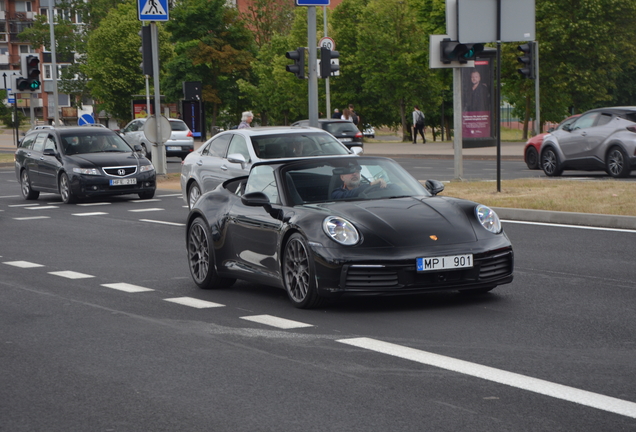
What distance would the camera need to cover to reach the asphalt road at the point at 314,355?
527 centimetres

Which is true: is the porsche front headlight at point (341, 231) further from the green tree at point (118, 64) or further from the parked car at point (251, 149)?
the green tree at point (118, 64)

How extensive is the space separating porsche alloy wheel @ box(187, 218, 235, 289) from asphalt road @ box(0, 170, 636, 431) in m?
0.15

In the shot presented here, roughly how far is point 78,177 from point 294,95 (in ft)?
164

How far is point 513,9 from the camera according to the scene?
17547 millimetres

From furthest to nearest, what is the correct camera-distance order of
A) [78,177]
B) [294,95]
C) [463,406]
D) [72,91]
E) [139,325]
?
[72,91] < [294,95] < [78,177] < [139,325] < [463,406]

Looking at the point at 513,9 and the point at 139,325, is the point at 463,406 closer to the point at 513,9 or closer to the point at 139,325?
the point at 139,325

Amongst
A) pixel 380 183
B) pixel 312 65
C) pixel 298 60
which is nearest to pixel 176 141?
pixel 298 60

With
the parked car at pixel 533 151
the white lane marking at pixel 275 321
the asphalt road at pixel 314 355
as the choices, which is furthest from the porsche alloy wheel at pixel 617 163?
the white lane marking at pixel 275 321

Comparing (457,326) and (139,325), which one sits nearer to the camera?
(457,326)

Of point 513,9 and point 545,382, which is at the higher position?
point 513,9

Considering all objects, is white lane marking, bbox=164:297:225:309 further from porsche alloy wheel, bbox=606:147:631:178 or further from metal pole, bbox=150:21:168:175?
metal pole, bbox=150:21:168:175

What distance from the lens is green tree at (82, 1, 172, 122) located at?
75.8m

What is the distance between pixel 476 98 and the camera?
137ft

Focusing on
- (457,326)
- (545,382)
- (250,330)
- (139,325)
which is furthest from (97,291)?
(545,382)
